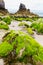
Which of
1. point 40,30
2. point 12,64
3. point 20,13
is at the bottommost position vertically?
point 20,13

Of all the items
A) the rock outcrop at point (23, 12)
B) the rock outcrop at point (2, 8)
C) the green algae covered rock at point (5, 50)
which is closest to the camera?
the green algae covered rock at point (5, 50)

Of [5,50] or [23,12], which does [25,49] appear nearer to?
[5,50]

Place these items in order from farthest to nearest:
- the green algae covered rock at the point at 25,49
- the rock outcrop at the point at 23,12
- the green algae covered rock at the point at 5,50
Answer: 1. the rock outcrop at the point at 23,12
2. the green algae covered rock at the point at 5,50
3. the green algae covered rock at the point at 25,49

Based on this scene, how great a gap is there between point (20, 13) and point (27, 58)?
5036 cm

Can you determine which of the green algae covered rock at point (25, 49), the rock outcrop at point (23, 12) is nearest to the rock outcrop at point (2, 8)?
the rock outcrop at point (23, 12)

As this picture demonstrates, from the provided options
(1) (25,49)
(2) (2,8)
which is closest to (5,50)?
(1) (25,49)

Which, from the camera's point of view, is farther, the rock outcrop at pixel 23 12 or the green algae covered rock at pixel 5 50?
the rock outcrop at pixel 23 12

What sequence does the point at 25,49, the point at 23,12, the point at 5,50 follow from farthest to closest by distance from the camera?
the point at 23,12 < the point at 5,50 < the point at 25,49

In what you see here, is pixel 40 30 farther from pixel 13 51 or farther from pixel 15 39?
pixel 13 51

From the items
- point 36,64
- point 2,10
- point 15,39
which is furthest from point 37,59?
point 2,10

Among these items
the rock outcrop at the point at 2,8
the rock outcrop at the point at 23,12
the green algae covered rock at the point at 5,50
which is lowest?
the rock outcrop at the point at 23,12

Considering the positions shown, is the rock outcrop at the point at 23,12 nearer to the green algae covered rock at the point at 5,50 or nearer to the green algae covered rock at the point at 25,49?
the green algae covered rock at the point at 25,49

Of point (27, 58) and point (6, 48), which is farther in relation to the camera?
point (6, 48)

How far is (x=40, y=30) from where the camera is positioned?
68.4 feet
